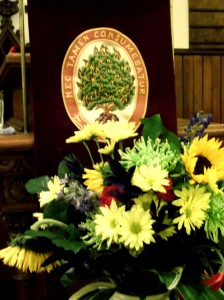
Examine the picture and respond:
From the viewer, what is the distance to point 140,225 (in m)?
0.91

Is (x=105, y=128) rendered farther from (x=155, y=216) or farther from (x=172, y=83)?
(x=172, y=83)

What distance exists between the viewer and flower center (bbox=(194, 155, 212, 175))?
0.94 meters

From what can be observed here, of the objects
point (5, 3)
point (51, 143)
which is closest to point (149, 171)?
point (51, 143)

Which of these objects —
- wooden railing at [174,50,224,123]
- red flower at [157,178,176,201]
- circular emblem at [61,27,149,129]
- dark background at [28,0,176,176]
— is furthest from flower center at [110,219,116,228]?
wooden railing at [174,50,224,123]

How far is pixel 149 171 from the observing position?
913 mm

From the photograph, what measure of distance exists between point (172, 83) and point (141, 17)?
0.82 ft

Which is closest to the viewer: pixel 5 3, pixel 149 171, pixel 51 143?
pixel 149 171

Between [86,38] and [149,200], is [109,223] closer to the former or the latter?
[149,200]

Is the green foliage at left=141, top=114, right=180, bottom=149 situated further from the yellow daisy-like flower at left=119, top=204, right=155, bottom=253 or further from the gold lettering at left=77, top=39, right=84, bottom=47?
the gold lettering at left=77, top=39, right=84, bottom=47

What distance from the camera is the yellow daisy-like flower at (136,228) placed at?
0.89 meters

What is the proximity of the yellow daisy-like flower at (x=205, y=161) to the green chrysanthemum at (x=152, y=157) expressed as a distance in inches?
1.1

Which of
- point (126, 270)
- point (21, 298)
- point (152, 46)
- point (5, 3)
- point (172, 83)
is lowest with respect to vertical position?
point (21, 298)

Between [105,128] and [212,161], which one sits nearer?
[212,161]

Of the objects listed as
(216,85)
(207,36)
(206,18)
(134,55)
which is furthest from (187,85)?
(134,55)
